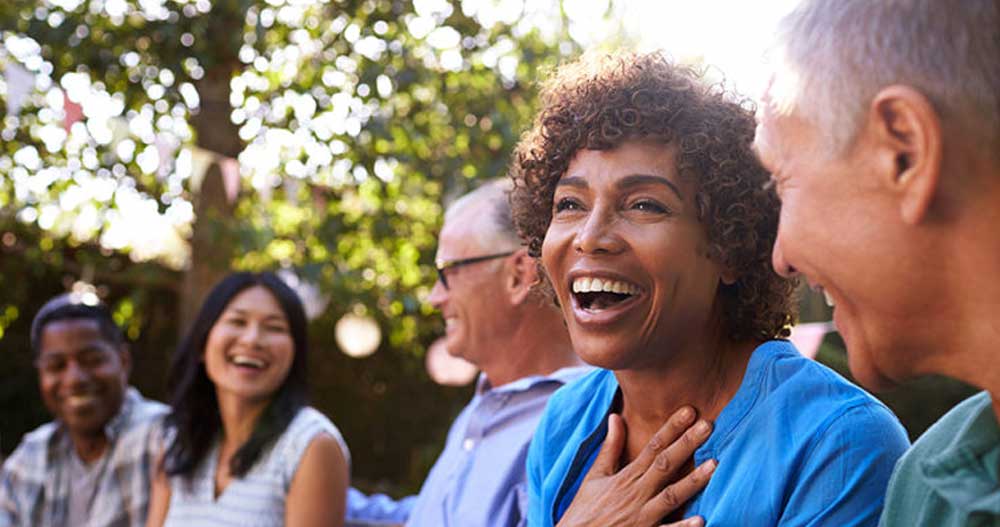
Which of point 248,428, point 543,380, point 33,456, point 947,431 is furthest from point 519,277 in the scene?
point 33,456

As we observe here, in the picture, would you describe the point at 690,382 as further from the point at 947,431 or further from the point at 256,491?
the point at 256,491

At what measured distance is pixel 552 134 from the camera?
1984 mm

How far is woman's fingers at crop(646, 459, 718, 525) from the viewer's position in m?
1.67

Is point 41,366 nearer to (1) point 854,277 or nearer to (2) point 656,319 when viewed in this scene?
(2) point 656,319

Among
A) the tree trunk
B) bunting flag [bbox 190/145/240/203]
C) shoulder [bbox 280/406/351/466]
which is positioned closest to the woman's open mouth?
shoulder [bbox 280/406/351/466]

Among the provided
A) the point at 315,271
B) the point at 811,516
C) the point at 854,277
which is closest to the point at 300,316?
the point at 315,271

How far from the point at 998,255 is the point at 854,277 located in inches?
6.0

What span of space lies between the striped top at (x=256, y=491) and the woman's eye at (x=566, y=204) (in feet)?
6.27

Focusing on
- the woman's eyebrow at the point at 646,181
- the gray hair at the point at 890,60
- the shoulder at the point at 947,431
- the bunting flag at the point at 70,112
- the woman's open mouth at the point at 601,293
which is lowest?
the shoulder at the point at 947,431

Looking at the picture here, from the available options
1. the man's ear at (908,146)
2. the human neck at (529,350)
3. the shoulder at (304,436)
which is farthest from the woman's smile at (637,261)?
the shoulder at (304,436)

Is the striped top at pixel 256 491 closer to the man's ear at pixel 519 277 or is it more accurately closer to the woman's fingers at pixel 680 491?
the man's ear at pixel 519 277

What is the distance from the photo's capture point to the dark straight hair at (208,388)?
12.3 feet

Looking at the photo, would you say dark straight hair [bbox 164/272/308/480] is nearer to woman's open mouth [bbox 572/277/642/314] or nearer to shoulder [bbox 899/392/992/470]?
woman's open mouth [bbox 572/277/642/314]

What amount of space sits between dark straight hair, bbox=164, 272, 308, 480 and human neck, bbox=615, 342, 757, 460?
80.5 inches
